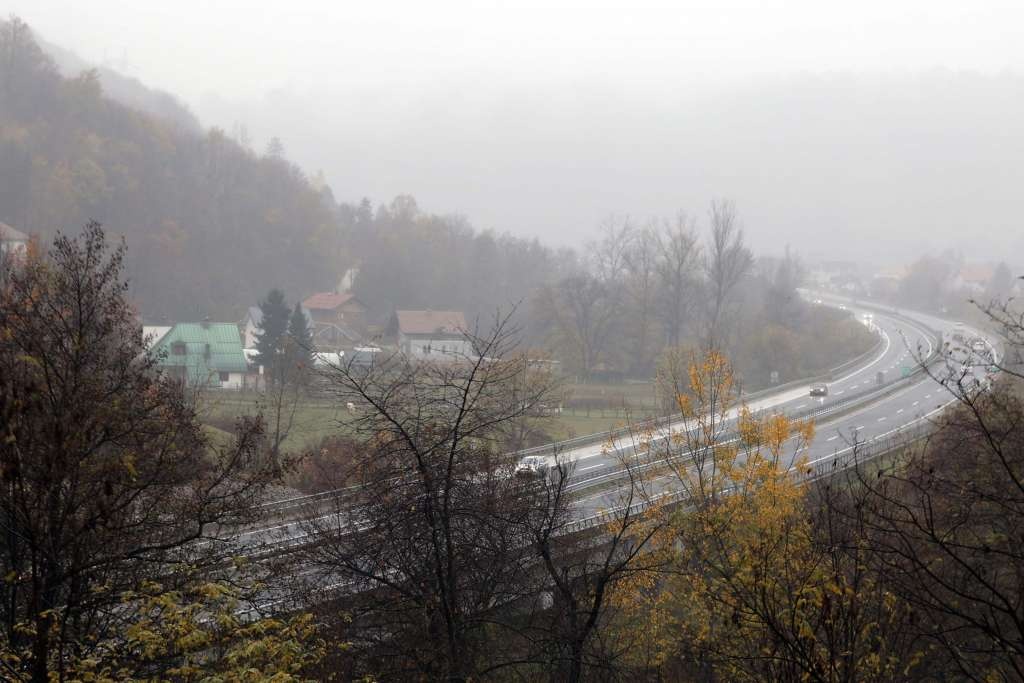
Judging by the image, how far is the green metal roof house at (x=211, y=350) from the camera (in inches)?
1484

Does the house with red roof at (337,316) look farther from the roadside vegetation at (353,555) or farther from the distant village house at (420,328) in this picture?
the roadside vegetation at (353,555)

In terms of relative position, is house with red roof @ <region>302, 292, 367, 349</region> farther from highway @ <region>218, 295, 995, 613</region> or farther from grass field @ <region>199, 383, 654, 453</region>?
highway @ <region>218, 295, 995, 613</region>

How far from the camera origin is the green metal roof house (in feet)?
124

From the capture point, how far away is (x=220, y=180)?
72188mm

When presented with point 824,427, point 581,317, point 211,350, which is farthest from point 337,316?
point 824,427

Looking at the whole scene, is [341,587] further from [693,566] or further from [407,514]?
[693,566]

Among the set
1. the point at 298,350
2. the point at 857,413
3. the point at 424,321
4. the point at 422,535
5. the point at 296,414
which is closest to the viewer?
the point at 422,535

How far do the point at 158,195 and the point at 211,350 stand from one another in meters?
29.6

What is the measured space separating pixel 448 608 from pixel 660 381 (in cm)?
2407

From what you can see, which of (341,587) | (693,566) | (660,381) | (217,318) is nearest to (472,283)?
(217,318)

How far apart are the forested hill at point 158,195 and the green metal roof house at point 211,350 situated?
53.2ft

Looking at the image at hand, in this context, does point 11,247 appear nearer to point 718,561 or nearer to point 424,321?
point 718,561

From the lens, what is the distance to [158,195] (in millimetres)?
64750

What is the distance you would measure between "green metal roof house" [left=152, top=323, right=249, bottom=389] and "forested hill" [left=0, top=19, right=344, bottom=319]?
53.2 ft
